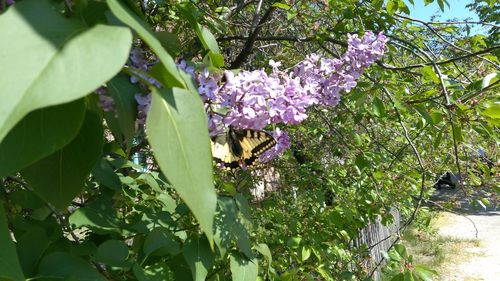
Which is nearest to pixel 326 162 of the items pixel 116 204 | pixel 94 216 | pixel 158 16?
pixel 158 16

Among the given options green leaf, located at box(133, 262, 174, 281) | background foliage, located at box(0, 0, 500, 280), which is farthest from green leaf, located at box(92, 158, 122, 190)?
green leaf, located at box(133, 262, 174, 281)

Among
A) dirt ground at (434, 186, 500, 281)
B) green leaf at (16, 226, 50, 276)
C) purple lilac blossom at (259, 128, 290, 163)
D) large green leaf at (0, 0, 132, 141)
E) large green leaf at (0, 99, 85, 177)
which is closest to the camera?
large green leaf at (0, 0, 132, 141)

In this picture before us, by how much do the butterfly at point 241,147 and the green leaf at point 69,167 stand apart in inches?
34.4

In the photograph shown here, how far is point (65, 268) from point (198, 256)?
0.34 meters

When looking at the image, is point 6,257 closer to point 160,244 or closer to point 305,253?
point 160,244

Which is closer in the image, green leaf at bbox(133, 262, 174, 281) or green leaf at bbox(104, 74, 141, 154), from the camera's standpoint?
green leaf at bbox(104, 74, 141, 154)

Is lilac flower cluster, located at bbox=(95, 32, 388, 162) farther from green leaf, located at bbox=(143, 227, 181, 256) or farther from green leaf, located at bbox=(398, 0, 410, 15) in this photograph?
green leaf, located at bbox=(398, 0, 410, 15)

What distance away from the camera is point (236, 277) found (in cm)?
121

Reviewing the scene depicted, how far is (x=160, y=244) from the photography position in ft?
3.99

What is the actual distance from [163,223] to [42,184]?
729 millimetres

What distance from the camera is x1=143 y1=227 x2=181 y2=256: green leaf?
3.97ft

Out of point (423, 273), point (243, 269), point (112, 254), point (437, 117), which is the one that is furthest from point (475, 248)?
point (112, 254)

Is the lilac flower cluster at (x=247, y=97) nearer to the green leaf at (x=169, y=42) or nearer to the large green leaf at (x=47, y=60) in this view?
the green leaf at (x=169, y=42)

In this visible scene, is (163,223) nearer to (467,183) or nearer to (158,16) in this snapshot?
(158,16)
